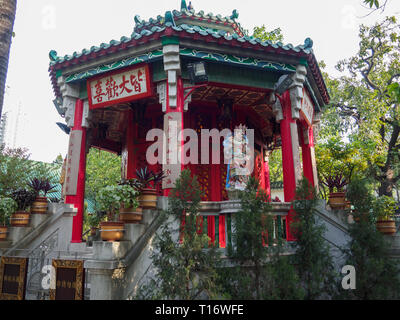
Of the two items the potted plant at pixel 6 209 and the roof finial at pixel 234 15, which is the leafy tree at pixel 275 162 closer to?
the roof finial at pixel 234 15

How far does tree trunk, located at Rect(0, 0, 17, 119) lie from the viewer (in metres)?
4.82

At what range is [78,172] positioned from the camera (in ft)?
28.6

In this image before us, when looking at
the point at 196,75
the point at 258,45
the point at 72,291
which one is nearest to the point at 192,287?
the point at 72,291

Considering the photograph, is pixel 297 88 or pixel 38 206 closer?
pixel 38 206

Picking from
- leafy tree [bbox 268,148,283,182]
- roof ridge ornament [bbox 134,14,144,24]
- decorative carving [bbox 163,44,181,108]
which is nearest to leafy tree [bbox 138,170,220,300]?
decorative carving [bbox 163,44,181,108]

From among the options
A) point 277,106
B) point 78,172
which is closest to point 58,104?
point 78,172

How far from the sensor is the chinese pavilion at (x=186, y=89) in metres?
7.43

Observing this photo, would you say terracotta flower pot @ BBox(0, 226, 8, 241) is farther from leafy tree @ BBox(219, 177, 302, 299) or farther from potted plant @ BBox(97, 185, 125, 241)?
leafy tree @ BBox(219, 177, 302, 299)

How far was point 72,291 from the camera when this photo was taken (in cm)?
510

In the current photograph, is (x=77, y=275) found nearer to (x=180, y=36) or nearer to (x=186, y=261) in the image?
(x=186, y=261)

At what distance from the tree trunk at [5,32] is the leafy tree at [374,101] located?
564 inches

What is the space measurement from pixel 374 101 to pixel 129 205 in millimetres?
15049
